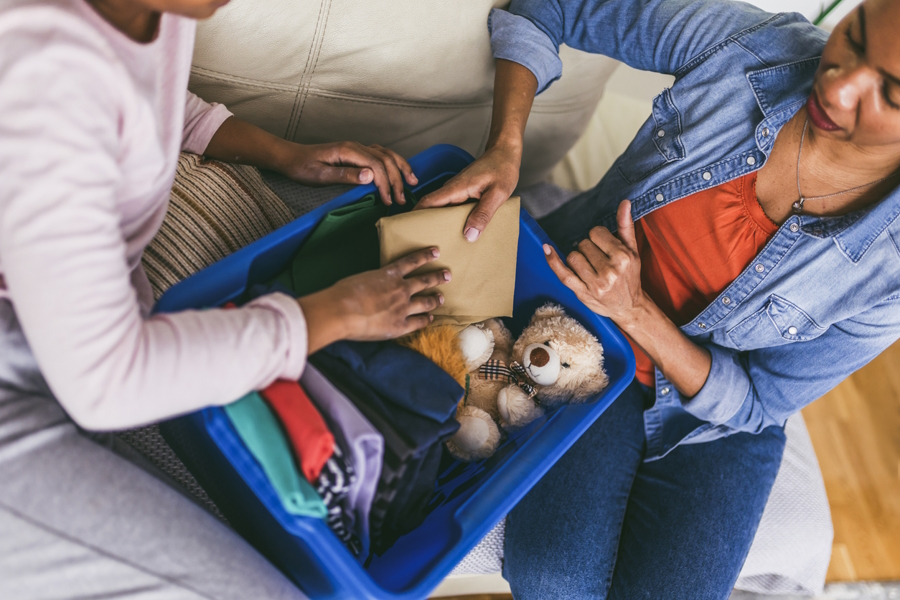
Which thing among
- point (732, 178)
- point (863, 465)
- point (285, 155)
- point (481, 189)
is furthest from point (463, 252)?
point (863, 465)

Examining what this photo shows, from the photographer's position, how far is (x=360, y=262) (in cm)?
74

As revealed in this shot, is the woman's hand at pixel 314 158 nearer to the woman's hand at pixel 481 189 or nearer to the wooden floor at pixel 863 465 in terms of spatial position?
the woman's hand at pixel 481 189

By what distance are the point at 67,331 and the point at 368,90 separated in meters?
0.67

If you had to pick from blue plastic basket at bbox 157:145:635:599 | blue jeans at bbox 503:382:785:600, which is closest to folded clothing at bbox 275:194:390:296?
blue plastic basket at bbox 157:145:635:599

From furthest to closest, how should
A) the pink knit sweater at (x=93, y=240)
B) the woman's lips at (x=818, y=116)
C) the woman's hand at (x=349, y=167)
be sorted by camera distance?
the woman's hand at (x=349, y=167) → the woman's lips at (x=818, y=116) → the pink knit sweater at (x=93, y=240)

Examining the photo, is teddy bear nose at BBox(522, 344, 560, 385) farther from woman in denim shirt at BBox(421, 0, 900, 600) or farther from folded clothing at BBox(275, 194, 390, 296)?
folded clothing at BBox(275, 194, 390, 296)

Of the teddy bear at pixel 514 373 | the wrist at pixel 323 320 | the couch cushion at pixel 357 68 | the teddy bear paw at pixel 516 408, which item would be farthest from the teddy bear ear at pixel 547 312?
the couch cushion at pixel 357 68

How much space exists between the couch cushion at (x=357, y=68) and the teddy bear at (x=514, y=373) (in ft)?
1.52

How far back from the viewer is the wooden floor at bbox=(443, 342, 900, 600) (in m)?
1.37

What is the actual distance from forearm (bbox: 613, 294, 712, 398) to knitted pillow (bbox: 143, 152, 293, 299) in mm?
543

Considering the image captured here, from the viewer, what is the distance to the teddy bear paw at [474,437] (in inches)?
28.2

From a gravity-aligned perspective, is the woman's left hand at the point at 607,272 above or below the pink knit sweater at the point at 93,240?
below

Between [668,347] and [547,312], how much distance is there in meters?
0.19

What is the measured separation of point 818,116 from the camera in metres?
0.68
